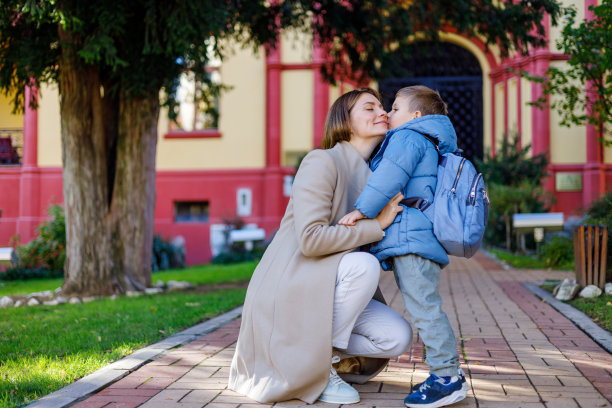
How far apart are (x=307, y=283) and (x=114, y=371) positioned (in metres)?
1.49

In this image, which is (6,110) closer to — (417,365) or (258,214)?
(258,214)

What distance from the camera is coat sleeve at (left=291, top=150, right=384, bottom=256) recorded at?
334 cm

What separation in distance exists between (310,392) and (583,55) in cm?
573

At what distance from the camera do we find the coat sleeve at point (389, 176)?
3.25 metres

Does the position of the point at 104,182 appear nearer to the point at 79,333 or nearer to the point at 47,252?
the point at 79,333

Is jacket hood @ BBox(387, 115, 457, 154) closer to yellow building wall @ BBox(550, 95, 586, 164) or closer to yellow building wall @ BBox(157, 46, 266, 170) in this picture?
yellow building wall @ BBox(157, 46, 266, 170)

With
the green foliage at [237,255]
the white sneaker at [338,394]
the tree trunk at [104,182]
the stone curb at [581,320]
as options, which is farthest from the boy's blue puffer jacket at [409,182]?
the green foliage at [237,255]

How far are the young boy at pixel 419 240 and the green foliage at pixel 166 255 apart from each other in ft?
39.4

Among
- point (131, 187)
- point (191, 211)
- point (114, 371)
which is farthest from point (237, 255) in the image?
point (114, 371)

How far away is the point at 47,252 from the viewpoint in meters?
14.0

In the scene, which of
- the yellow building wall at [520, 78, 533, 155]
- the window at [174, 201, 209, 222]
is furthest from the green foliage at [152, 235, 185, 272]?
the yellow building wall at [520, 78, 533, 155]

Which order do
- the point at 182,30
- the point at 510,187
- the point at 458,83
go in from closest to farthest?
the point at 182,30 < the point at 510,187 < the point at 458,83

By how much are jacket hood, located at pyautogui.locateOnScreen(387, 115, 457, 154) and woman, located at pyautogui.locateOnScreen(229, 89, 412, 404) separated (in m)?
0.22

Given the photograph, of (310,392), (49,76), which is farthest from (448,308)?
(49,76)
